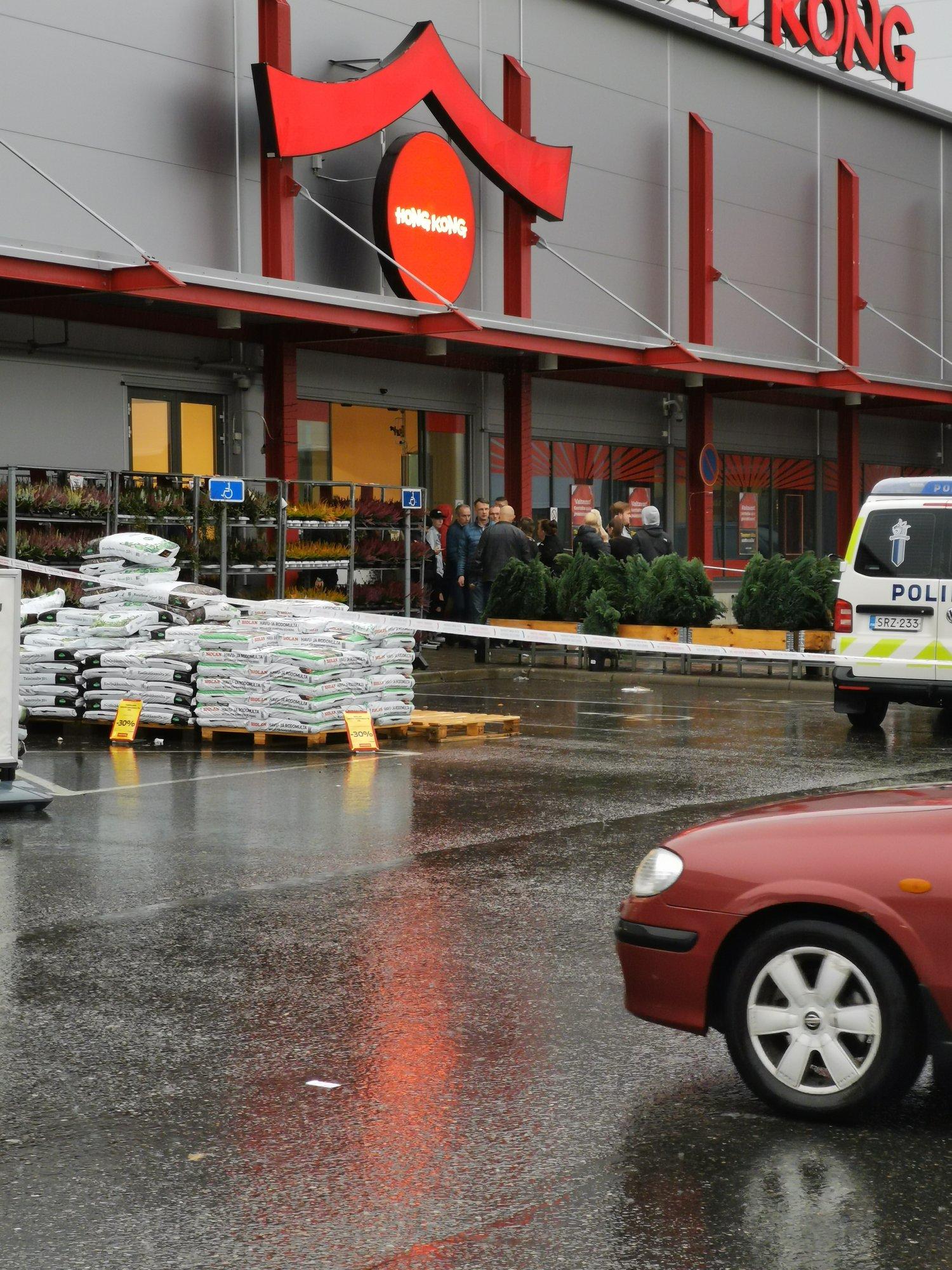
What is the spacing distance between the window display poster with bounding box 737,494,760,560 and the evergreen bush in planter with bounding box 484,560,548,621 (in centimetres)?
1443

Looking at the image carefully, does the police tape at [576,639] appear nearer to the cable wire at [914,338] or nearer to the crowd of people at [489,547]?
the crowd of people at [489,547]

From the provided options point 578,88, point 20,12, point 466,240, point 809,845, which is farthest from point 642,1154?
point 578,88

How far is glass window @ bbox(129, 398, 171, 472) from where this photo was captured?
24.4 m

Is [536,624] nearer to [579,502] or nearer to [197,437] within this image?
[197,437]

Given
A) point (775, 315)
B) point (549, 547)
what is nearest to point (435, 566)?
point (549, 547)

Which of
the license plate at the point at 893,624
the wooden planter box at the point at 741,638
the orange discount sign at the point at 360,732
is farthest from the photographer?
the wooden planter box at the point at 741,638

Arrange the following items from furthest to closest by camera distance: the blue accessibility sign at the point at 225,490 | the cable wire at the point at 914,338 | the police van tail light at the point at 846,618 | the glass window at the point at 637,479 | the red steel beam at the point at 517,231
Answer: the cable wire at the point at 914,338 < the glass window at the point at 637,479 < the red steel beam at the point at 517,231 < the blue accessibility sign at the point at 225,490 < the police van tail light at the point at 846,618

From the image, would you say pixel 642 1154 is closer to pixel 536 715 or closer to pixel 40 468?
pixel 536 715

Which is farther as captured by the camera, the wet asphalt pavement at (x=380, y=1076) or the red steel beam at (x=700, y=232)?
the red steel beam at (x=700, y=232)

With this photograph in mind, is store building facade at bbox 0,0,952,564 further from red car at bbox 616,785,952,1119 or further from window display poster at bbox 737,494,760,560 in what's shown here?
red car at bbox 616,785,952,1119

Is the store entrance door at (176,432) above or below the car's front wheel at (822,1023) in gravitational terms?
above

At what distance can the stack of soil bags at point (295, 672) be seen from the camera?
1459 centimetres

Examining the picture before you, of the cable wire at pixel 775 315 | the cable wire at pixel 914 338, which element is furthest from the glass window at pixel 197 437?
the cable wire at pixel 914 338

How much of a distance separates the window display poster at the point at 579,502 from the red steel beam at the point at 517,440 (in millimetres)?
3148
